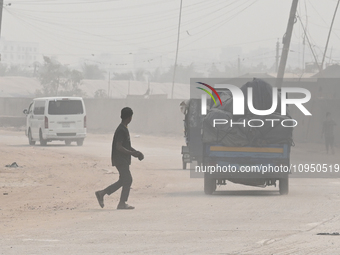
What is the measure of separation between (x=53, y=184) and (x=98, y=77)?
590 feet

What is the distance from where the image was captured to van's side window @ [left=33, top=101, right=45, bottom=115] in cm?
3381

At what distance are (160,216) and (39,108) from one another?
22.9 m

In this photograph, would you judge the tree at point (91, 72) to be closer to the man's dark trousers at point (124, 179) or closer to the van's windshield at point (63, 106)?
the van's windshield at point (63, 106)

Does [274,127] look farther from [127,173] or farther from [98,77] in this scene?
[98,77]

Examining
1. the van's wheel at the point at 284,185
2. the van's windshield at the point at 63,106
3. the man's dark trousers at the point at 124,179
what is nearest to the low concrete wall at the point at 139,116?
the van's windshield at the point at 63,106

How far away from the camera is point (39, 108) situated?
3428cm

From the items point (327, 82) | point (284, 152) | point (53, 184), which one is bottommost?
point (53, 184)

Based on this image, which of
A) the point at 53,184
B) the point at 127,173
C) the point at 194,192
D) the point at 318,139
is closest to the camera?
the point at 127,173

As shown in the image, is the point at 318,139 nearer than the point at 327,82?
Yes

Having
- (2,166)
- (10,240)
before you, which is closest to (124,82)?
(2,166)

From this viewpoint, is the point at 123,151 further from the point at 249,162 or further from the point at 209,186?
the point at 209,186

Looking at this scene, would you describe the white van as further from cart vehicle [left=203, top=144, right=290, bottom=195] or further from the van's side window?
cart vehicle [left=203, top=144, right=290, bottom=195]

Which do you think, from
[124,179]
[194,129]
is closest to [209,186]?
[124,179]

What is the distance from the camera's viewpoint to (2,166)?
2284cm
